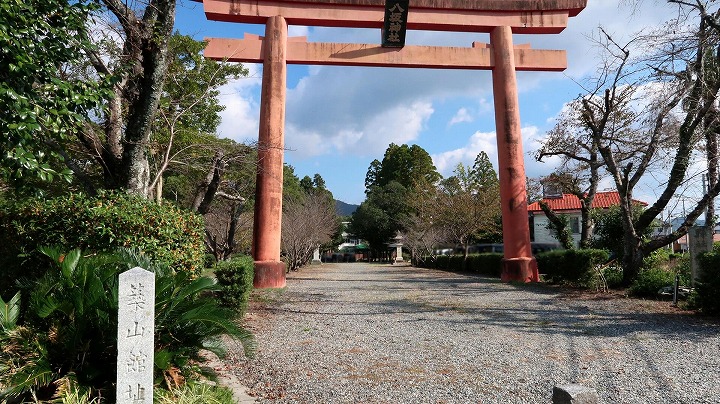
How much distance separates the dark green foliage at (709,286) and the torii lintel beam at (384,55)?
8957mm

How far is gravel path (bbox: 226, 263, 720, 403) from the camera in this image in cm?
433

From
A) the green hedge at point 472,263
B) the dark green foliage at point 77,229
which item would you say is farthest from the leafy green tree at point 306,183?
the dark green foliage at point 77,229

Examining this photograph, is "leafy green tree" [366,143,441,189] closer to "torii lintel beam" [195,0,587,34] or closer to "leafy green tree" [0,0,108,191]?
"torii lintel beam" [195,0,587,34]

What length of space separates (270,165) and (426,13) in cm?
658

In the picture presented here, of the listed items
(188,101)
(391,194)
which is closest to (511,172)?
(188,101)

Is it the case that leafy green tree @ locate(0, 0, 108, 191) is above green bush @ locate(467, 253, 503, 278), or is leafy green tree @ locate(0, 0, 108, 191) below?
above

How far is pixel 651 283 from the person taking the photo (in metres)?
10.8

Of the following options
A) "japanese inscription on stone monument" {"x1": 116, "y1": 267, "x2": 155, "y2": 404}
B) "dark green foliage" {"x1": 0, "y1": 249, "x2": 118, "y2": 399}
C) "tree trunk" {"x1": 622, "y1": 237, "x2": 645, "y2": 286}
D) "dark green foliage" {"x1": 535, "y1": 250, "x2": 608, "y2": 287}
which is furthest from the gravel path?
"dark green foliage" {"x1": 535, "y1": 250, "x2": 608, "y2": 287}

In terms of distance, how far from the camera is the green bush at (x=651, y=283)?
1071 cm

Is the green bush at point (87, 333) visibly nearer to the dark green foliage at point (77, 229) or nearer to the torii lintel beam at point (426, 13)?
the dark green foliage at point (77, 229)

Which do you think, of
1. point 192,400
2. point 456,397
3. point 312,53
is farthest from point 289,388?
point 312,53

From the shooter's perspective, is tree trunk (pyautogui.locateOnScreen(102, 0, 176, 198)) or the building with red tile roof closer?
tree trunk (pyautogui.locateOnScreen(102, 0, 176, 198))

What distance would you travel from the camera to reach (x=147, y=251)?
19.2ft

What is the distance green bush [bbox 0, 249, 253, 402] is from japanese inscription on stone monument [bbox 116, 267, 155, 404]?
31 centimetres
